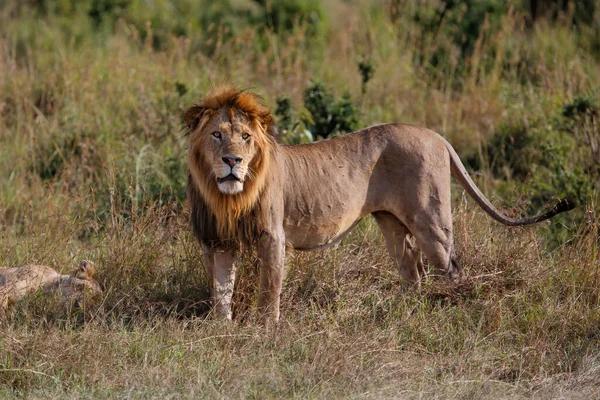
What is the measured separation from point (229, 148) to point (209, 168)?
0.21m

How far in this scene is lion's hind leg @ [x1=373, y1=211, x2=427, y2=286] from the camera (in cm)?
536

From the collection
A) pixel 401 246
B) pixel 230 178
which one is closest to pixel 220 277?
pixel 230 178

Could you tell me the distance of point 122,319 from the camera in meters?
4.73

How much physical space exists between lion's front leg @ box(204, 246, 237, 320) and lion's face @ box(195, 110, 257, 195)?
17.6 inches

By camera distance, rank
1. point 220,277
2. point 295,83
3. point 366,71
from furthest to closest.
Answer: point 295,83 → point 366,71 → point 220,277

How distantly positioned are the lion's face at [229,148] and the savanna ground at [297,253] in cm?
66

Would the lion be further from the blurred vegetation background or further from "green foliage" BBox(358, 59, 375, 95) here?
"green foliage" BBox(358, 59, 375, 95)

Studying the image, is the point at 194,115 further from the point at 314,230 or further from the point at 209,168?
the point at 314,230

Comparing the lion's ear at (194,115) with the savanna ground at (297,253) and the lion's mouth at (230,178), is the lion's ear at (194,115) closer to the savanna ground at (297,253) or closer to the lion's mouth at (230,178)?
the lion's mouth at (230,178)

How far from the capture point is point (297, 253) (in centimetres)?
549

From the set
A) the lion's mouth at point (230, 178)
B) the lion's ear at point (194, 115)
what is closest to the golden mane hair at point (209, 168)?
the lion's ear at point (194, 115)

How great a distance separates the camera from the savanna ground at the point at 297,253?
14.1ft

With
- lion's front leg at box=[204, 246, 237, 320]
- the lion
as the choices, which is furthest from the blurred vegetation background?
lion's front leg at box=[204, 246, 237, 320]

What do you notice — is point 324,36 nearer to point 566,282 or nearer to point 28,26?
point 28,26
